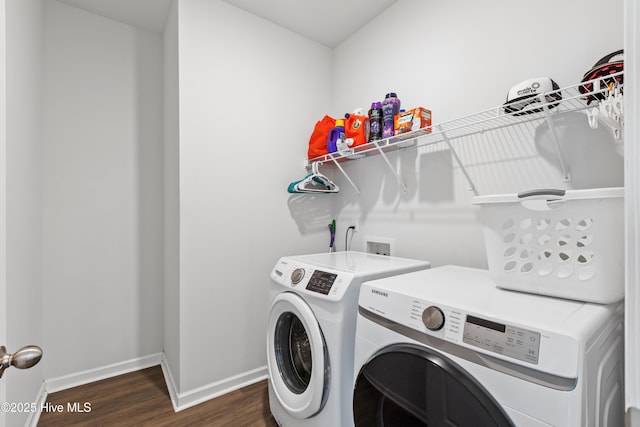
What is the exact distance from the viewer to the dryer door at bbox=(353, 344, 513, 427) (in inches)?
28.9

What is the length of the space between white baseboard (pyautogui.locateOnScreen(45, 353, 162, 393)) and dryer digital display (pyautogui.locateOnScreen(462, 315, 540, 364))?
245cm

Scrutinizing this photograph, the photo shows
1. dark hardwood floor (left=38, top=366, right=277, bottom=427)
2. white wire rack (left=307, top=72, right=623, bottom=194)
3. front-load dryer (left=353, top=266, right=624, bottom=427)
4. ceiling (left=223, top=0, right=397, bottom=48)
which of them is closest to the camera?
front-load dryer (left=353, top=266, right=624, bottom=427)

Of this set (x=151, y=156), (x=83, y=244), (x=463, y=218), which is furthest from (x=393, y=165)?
(x=83, y=244)

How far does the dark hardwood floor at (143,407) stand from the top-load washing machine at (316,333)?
28cm

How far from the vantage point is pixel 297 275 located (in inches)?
58.5

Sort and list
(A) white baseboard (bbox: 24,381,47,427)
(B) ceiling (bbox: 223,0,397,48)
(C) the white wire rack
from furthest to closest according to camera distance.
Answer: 1. (B) ceiling (bbox: 223,0,397,48)
2. (A) white baseboard (bbox: 24,381,47,427)
3. (C) the white wire rack

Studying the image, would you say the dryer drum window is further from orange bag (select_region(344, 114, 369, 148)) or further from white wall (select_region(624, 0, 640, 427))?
white wall (select_region(624, 0, 640, 427))

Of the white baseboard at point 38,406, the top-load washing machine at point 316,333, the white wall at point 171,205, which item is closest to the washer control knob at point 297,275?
the top-load washing machine at point 316,333

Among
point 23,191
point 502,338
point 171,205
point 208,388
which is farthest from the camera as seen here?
point 171,205

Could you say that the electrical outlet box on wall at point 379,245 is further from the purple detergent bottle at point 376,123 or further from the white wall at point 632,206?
the white wall at point 632,206

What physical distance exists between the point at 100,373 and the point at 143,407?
60cm

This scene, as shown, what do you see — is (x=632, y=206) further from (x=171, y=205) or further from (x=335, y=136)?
(x=171, y=205)

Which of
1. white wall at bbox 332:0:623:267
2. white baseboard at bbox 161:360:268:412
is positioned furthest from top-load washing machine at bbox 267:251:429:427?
white baseboard at bbox 161:360:268:412

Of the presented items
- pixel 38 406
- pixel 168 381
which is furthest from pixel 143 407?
pixel 38 406
